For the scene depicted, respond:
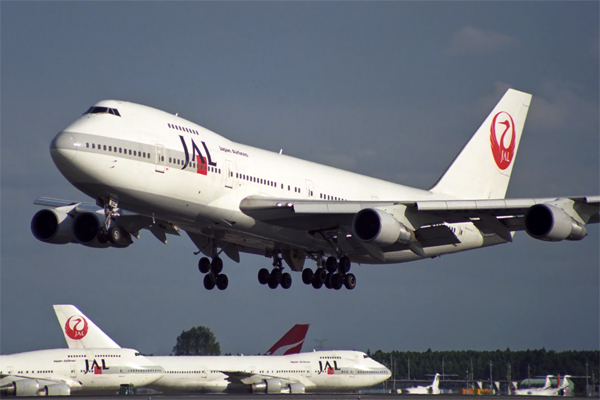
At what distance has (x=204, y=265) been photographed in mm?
40125

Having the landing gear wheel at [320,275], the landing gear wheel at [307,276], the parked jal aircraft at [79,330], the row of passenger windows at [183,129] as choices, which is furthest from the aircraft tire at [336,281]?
the parked jal aircraft at [79,330]

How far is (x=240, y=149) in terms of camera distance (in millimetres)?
34812

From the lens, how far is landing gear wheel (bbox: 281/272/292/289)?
41.1 m

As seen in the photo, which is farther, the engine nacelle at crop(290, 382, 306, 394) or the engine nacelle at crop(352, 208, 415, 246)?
the engine nacelle at crop(290, 382, 306, 394)

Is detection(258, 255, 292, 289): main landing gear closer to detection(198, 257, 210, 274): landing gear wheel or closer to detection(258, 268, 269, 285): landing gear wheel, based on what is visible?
detection(258, 268, 269, 285): landing gear wheel

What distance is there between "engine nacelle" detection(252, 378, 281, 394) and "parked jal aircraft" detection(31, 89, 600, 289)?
2112 centimetres

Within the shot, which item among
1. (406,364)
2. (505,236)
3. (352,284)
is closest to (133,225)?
(352,284)

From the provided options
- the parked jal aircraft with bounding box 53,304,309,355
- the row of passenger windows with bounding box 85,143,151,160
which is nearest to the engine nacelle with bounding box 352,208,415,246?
the row of passenger windows with bounding box 85,143,151,160

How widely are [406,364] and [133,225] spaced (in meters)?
76.7

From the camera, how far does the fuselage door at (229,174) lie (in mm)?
33188

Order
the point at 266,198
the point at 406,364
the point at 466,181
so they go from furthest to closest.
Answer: the point at 406,364
the point at 466,181
the point at 266,198

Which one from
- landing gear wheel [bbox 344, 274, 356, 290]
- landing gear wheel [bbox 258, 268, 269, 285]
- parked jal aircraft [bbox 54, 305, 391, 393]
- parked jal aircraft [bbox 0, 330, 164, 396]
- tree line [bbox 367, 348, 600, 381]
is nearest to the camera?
landing gear wheel [bbox 344, 274, 356, 290]

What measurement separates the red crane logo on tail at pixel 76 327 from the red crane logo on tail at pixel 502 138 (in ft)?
Answer: 116

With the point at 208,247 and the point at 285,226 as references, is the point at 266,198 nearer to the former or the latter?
the point at 285,226
